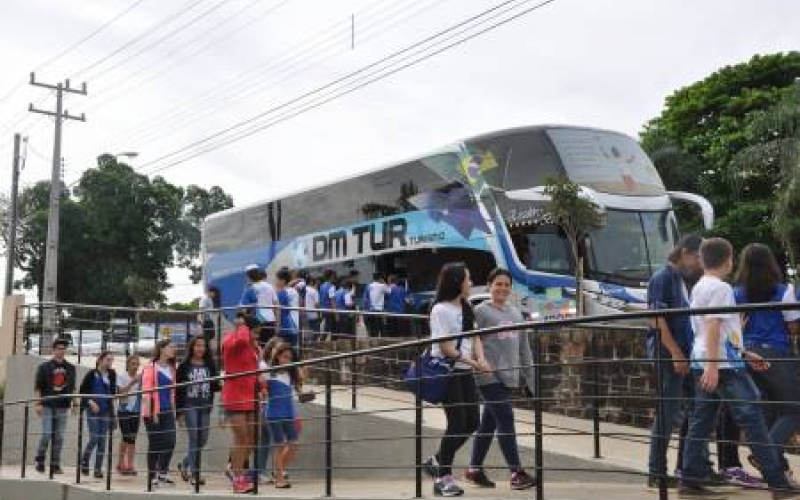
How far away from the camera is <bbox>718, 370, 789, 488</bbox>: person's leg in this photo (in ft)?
16.2

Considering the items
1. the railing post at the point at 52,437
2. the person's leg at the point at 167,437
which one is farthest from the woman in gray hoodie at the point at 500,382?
the railing post at the point at 52,437

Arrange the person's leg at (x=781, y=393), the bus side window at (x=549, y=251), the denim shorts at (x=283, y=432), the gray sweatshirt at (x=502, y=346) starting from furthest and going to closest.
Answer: the bus side window at (x=549, y=251)
the denim shorts at (x=283, y=432)
the gray sweatshirt at (x=502, y=346)
the person's leg at (x=781, y=393)

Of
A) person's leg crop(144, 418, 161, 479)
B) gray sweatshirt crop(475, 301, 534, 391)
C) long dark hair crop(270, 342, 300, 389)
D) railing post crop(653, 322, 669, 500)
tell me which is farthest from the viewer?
long dark hair crop(270, 342, 300, 389)

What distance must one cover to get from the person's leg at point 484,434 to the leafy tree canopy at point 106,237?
4074 cm

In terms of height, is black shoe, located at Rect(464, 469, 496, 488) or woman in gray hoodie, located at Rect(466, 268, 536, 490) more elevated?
woman in gray hoodie, located at Rect(466, 268, 536, 490)

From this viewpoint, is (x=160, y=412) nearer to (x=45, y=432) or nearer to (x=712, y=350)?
(x=45, y=432)

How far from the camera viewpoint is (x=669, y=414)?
17.6 ft

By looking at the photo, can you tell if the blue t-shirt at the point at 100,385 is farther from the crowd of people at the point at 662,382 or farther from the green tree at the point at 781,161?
the green tree at the point at 781,161

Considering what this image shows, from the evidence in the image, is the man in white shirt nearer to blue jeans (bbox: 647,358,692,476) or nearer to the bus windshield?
the bus windshield

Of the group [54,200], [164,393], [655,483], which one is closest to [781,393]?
[655,483]

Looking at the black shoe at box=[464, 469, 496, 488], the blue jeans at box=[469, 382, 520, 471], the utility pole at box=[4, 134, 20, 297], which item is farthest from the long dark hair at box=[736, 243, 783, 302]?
the utility pole at box=[4, 134, 20, 297]

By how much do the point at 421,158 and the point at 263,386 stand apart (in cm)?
766

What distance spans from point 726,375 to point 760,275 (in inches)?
36.4

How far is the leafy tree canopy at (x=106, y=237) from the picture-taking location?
47.1 meters
